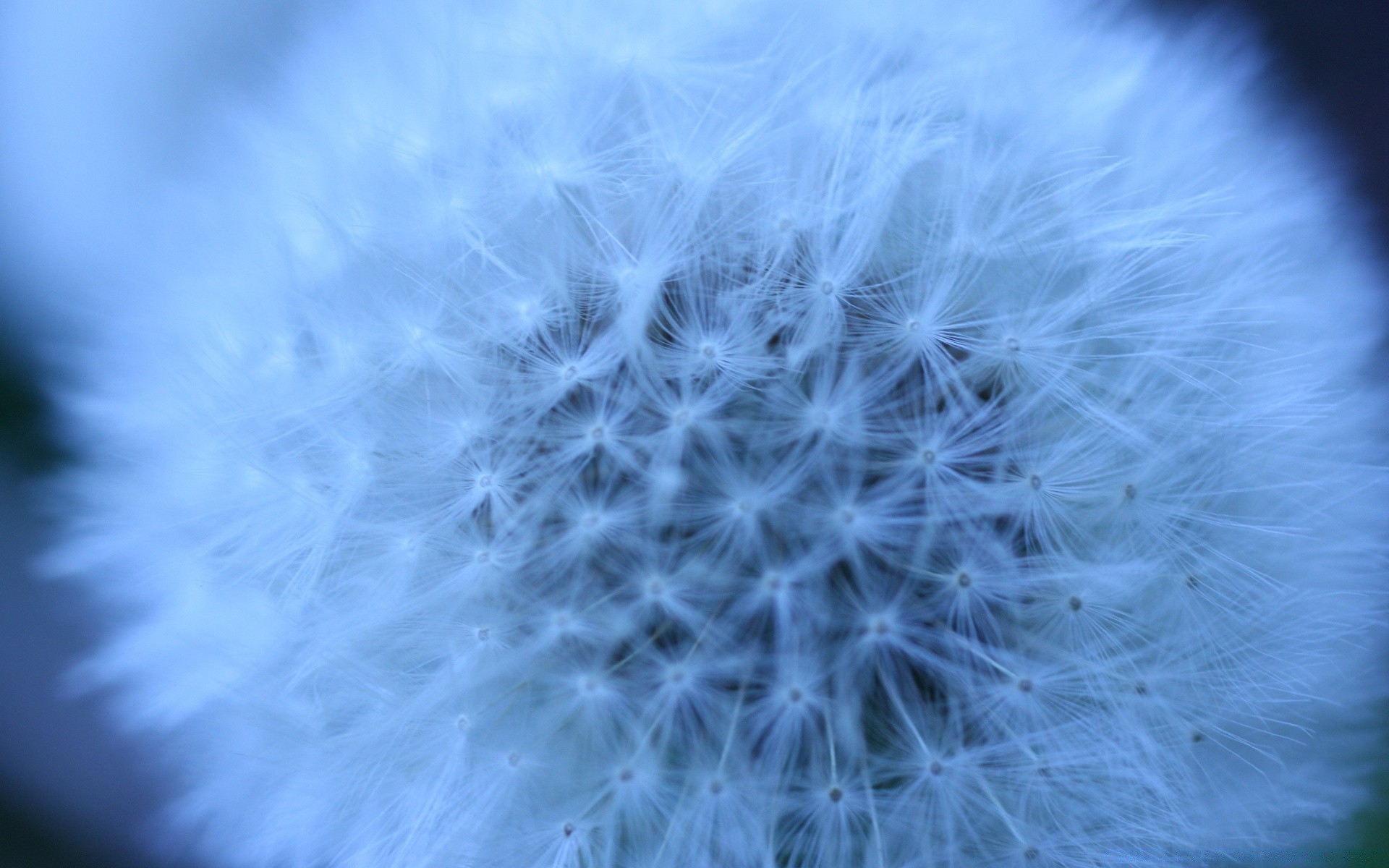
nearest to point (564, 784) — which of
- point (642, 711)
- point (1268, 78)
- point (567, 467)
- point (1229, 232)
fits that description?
point (642, 711)

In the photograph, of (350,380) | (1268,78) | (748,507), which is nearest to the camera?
(748,507)

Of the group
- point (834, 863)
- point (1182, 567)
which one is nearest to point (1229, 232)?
point (1182, 567)

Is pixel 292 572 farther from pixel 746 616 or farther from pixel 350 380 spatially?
pixel 746 616

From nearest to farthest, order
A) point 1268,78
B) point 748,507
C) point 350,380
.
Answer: point 748,507 < point 350,380 < point 1268,78

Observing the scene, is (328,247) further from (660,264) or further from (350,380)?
(660,264)

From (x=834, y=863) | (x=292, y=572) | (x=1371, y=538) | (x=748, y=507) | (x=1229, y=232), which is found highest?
(x=1229, y=232)

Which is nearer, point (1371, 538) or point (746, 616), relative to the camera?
point (746, 616)

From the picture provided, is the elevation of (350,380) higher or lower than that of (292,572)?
higher
